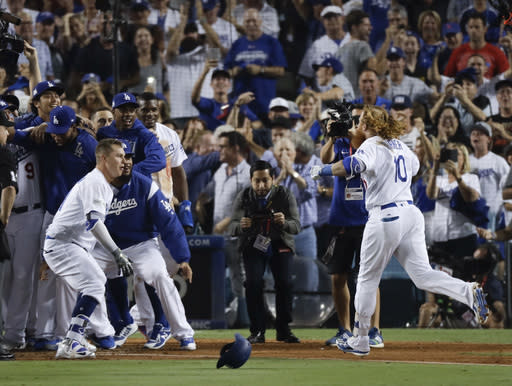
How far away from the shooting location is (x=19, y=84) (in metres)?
13.8

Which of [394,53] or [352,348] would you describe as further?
[394,53]

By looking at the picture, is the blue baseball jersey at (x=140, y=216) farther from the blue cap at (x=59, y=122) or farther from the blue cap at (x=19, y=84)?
the blue cap at (x=19, y=84)

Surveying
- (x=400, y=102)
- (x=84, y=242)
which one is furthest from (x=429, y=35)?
(x=84, y=242)

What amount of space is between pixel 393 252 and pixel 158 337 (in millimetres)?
2518

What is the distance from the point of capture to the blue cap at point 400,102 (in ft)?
44.1

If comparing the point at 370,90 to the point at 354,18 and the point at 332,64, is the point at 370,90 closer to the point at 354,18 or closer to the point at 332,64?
the point at 332,64

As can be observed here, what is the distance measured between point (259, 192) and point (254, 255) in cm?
66

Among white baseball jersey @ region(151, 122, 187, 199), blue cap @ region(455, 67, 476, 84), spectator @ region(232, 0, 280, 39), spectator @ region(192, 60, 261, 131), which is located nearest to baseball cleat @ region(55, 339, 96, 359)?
white baseball jersey @ region(151, 122, 187, 199)

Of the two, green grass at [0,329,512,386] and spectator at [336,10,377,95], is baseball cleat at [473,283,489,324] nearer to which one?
green grass at [0,329,512,386]

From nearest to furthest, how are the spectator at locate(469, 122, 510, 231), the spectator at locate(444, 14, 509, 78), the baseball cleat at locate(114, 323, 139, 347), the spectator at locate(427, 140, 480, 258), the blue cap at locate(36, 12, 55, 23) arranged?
the baseball cleat at locate(114, 323, 139, 347) → the spectator at locate(427, 140, 480, 258) → the spectator at locate(469, 122, 510, 231) → the spectator at locate(444, 14, 509, 78) → the blue cap at locate(36, 12, 55, 23)

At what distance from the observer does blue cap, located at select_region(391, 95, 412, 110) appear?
44.1ft

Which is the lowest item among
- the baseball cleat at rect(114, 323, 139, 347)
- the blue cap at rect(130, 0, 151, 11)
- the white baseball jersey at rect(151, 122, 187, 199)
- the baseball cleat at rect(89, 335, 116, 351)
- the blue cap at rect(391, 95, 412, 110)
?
the baseball cleat at rect(114, 323, 139, 347)

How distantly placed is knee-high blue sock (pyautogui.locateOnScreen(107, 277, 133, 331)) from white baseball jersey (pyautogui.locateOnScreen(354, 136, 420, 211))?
2.84m

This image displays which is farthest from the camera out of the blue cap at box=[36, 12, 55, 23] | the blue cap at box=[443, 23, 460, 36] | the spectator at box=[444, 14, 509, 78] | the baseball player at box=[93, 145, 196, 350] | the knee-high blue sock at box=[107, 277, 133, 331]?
the blue cap at box=[36, 12, 55, 23]
